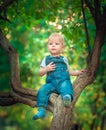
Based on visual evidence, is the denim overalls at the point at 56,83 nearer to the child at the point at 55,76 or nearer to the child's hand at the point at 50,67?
the child at the point at 55,76

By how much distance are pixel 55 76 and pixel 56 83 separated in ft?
0.39

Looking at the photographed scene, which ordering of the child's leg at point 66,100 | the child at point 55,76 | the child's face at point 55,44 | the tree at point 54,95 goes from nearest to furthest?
the child's leg at point 66,100 → the tree at point 54,95 → the child at point 55,76 → the child's face at point 55,44

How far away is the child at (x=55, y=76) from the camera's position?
7.70m

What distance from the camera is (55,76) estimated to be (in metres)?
7.92

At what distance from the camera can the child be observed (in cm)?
770

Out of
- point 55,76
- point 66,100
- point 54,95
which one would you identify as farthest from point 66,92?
point 55,76

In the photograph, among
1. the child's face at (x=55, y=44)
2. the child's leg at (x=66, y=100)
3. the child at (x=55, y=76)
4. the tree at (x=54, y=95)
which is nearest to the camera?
A: the child's leg at (x=66, y=100)

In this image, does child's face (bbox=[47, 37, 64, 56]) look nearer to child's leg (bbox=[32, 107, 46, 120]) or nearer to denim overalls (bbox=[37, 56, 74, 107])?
denim overalls (bbox=[37, 56, 74, 107])

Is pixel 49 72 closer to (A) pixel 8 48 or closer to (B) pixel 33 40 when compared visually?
(A) pixel 8 48

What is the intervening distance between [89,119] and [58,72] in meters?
13.6

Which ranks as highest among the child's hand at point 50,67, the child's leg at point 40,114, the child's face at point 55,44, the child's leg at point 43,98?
the child's face at point 55,44

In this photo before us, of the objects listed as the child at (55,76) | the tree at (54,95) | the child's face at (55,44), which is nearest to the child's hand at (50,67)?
the child at (55,76)

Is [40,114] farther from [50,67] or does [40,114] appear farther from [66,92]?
[50,67]

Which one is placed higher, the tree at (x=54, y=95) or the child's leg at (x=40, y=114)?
the tree at (x=54, y=95)
